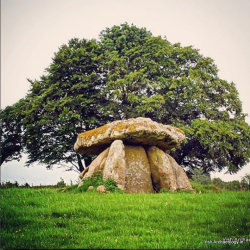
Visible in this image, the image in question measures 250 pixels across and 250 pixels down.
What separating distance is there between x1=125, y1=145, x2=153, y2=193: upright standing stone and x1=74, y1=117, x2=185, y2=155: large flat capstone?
60 cm

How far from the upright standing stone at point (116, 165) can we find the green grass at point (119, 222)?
10.4 feet

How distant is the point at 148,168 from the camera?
551 inches

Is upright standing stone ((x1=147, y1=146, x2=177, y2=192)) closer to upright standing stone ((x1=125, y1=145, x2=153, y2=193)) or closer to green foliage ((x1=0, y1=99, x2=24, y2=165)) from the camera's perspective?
upright standing stone ((x1=125, y1=145, x2=153, y2=193))

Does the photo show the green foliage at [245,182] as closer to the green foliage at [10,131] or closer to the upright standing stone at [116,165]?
the upright standing stone at [116,165]

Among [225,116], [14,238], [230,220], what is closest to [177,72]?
[225,116]

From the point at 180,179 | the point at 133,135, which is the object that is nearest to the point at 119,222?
the point at 133,135

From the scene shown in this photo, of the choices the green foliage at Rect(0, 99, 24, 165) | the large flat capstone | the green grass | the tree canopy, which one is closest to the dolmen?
the large flat capstone

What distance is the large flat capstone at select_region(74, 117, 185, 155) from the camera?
44.5 ft

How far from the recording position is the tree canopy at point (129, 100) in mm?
20672

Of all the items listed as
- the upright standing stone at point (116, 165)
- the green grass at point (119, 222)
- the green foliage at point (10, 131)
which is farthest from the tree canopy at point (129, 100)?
the green grass at point (119, 222)

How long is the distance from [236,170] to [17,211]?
2013 centimetres

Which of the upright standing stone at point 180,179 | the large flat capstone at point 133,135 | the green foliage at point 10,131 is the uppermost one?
the green foliage at point 10,131

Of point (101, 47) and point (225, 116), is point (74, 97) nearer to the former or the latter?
point (101, 47)

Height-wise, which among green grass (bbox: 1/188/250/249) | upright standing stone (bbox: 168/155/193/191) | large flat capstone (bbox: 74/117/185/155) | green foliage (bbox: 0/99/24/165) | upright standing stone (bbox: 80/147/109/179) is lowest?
green grass (bbox: 1/188/250/249)
